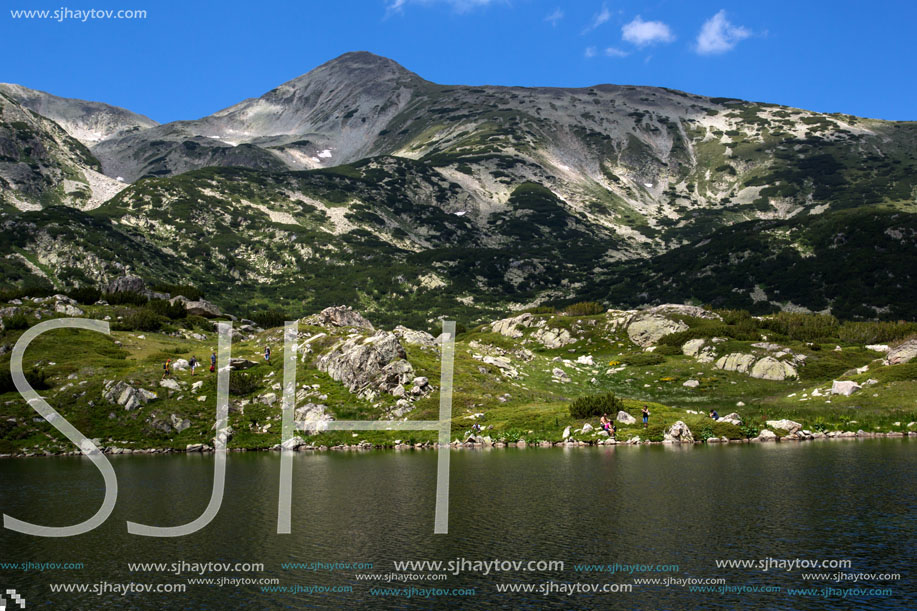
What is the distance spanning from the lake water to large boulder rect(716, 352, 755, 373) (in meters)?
46.9

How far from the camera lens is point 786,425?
72.4 metres

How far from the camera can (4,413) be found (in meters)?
76.4

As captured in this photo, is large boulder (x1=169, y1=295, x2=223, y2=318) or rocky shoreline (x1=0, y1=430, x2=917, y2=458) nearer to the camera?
rocky shoreline (x1=0, y1=430, x2=917, y2=458)

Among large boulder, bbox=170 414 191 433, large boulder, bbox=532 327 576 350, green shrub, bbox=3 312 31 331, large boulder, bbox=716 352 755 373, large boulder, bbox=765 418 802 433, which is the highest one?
large boulder, bbox=532 327 576 350

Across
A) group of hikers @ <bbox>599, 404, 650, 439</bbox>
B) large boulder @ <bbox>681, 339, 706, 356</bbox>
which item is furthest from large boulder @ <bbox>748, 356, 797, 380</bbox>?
group of hikers @ <bbox>599, 404, 650, 439</bbox>

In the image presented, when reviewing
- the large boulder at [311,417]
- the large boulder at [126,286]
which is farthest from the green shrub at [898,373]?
the large boulder at [126,286]

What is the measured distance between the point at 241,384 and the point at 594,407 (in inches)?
1862

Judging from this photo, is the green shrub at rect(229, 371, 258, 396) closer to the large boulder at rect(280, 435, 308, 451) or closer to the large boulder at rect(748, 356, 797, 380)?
the large boulder at rect(280, 435, 308, 451)

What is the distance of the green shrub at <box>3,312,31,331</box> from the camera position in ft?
322

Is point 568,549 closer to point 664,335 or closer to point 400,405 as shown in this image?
point 400,405

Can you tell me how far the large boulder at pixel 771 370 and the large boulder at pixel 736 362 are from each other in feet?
4.10

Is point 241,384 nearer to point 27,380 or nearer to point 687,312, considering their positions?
point 27,380

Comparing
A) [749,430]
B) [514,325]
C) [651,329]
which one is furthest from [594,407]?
[514,325]

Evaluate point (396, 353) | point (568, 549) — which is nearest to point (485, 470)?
point (568, 549)
